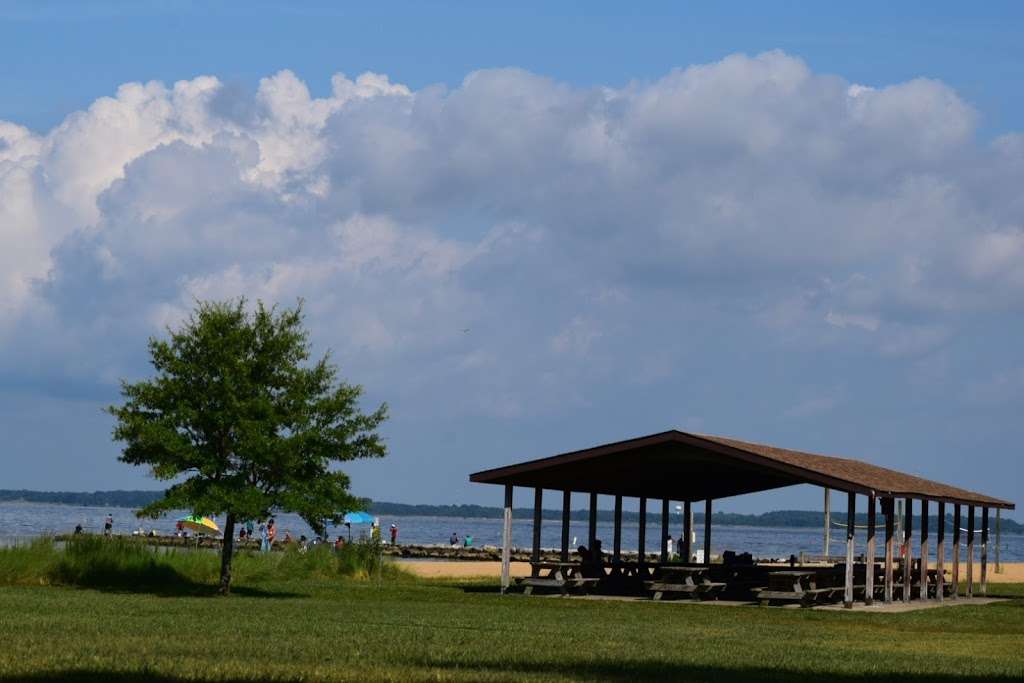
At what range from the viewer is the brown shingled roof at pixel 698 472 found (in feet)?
105

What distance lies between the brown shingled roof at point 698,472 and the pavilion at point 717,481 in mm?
22

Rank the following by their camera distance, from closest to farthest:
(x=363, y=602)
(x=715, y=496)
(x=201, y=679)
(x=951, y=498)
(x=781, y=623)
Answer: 1. (x=201, y=679)
2. (x=781, y=623)
3. (x=363, y=602)
4. (x=951, y=498)
5. (x=715, y=496)

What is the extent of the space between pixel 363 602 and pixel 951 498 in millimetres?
15348

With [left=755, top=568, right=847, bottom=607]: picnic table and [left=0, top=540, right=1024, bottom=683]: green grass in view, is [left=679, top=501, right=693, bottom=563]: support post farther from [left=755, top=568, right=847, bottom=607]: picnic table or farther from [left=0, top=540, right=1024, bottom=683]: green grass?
[left=0, top=540, right=1024, bottom=683]: green grass

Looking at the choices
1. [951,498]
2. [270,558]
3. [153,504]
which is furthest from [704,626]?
[270,558]

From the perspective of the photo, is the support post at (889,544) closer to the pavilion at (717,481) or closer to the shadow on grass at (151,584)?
the pavilion at (717,481)

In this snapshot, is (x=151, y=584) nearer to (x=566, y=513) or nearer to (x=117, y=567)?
(x=117, y=567)

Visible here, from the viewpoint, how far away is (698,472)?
38031mm

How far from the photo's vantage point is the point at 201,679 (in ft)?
48.8

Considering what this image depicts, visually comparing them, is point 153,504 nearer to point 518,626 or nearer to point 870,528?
point 518,626

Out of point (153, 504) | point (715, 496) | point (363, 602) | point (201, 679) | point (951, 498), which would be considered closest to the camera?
point (201, 679)

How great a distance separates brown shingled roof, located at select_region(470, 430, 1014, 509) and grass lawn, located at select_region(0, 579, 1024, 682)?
301 centimetres

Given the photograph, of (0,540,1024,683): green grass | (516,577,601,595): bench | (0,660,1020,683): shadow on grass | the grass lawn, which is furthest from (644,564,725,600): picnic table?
(0,660,1020,683): shadow on grass

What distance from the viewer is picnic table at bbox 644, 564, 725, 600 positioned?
33438 millimetres
